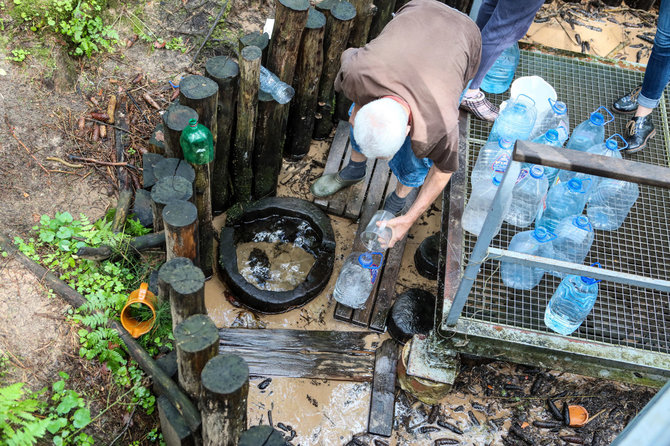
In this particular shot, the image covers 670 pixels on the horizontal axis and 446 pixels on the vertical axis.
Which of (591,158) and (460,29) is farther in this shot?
(460,29)

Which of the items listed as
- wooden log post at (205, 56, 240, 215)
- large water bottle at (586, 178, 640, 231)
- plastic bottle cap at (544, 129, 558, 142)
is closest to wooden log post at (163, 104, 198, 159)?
wooden log post at (205, 56, 240, 215)

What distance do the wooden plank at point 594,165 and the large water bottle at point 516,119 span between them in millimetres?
2041

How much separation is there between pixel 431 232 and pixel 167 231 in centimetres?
268

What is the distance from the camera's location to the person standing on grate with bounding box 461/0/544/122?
4715 millimetres

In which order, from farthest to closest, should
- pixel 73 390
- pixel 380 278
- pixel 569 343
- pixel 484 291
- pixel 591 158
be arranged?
pixel 380 278 < pixel 484 291 < pixel 569 343 < pixel 73 390 < pixel 591 158

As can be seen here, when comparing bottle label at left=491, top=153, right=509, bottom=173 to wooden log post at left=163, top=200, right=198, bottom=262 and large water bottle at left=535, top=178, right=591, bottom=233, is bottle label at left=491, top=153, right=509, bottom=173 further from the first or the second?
wooden log post at left=163, top=200, right=198, bottom=262

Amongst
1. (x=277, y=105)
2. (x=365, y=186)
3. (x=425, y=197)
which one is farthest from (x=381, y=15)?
(x=425, y=197)

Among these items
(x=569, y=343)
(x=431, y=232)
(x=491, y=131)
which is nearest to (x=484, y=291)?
(x=569, y=343)

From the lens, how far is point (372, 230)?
16.9 feet

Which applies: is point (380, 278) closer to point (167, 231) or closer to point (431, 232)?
point (431, 232)

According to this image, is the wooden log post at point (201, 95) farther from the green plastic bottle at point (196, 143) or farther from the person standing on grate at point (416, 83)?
the person standing on grate at point (416, 83)

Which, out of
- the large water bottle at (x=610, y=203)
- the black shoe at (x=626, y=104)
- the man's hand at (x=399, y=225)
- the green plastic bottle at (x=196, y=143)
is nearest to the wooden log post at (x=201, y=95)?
the green plastic bottle at (x=196, y=143)

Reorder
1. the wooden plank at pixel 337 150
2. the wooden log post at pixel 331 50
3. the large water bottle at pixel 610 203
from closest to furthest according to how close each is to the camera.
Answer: the large water bottle at pixel 610 203 < the wooden log post at pixel 331 50 < the wooden plank at pixel 337 150

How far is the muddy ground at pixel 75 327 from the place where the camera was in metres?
3.81
